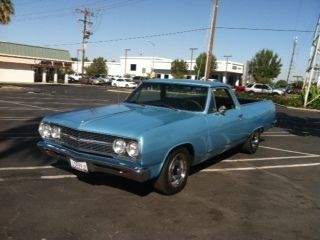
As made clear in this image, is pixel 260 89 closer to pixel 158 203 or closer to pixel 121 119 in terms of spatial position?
pixel 121 119

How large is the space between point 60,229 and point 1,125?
29.1 feet

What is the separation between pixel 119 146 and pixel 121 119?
2.07ft

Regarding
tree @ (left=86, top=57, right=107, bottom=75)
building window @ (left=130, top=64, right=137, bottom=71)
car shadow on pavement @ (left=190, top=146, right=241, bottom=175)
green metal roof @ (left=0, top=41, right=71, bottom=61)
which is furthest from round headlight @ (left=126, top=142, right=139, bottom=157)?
tree @ (left=86, top=57, right=107, bottom=75)

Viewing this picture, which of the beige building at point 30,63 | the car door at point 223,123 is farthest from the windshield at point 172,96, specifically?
the beige building at point 30,63

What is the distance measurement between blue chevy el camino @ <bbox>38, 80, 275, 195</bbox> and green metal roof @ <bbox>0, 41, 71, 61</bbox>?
53.3 meters

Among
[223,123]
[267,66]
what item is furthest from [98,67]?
[223,123]

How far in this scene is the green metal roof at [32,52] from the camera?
57.4 m

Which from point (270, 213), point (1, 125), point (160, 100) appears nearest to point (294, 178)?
point (270, 213)

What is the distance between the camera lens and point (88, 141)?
578 cm

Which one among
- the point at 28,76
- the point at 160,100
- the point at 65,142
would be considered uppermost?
the point at 160,100

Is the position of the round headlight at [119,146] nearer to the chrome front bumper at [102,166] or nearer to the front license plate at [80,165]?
the chrome front bumper at [102,166]

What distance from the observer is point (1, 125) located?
1280 cm

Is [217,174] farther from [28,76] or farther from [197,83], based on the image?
[28,76]

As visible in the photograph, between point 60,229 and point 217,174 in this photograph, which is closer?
point 60,229
